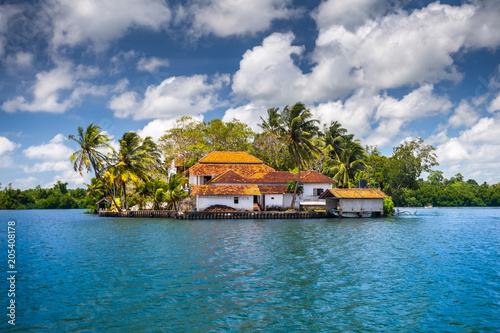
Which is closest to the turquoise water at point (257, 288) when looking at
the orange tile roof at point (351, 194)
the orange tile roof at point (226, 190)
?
the orange tile roof at point (226, 190)

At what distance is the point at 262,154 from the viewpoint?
66125 millimetres

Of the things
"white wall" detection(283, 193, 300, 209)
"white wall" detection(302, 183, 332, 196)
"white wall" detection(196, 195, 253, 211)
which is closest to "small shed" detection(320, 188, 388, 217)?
"white wall" detection(302, 183, 332, 196)

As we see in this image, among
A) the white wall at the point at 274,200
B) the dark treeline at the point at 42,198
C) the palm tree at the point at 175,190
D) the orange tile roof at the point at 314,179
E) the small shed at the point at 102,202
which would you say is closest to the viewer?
the palm tree at the point at 175,190

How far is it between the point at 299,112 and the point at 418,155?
22.8 meters

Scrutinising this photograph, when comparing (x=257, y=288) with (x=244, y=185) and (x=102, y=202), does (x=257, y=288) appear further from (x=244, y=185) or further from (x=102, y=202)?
(x=102, y=202)

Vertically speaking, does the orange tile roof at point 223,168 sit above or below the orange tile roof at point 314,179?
above

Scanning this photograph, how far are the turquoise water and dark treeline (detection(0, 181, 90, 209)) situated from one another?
3323 inches

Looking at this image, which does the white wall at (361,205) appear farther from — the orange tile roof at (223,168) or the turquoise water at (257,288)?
the turquoise water at (257,288)

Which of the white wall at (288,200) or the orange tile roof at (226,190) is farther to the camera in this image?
the white wall at (288,200)

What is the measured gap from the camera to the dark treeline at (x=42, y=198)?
94.9 m

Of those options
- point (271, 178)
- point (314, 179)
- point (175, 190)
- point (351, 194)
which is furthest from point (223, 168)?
point (351, 194)

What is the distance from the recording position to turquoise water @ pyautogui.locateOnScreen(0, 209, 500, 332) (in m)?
9.36

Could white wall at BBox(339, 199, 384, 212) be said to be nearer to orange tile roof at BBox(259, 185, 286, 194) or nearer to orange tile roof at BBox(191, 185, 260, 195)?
orange tile roof at BBox(259, 185, 286, 194)

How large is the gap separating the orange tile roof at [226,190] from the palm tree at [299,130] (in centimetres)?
576
